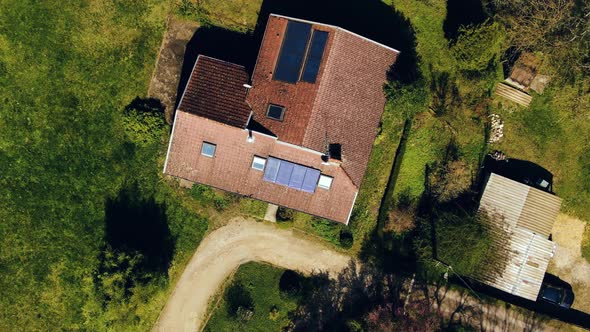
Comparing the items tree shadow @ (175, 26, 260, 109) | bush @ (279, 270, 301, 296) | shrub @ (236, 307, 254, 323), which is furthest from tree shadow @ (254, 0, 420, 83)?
shrub @ (236, 307, 254, 323)

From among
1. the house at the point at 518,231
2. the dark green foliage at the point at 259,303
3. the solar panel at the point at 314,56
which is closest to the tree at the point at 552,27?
the house at the point at 518,231

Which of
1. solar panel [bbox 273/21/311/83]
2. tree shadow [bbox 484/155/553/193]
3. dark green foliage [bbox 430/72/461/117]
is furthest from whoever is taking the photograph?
tree shadow [bbox 484/155/553/193]

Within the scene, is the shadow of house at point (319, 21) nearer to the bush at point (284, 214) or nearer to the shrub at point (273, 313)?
the bush at point (284, 214)

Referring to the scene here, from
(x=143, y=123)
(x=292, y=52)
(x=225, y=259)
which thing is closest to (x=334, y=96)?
(x=292, y=52)

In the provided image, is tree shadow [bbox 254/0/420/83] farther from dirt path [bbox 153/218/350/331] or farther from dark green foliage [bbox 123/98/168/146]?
dirt path [bbox 153/218/350/331]

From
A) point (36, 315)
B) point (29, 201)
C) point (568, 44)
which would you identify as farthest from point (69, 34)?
point (568, 44)

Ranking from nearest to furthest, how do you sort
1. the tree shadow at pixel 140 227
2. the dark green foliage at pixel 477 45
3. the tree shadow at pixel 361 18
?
the dark green foliage at pixel 477 45 < the tree shadow at pixel 140 227 < the tree shadow at pixel 361 18
